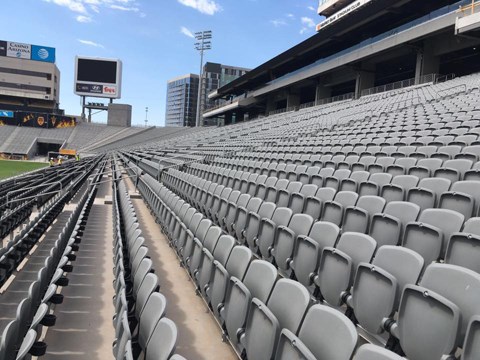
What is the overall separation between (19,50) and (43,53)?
3303 mm

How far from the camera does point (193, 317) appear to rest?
332cm

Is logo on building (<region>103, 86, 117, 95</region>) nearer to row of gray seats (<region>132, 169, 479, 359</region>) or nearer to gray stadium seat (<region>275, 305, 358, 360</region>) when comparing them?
row of gray seats (<region>132, 169, 479, 359</region>)

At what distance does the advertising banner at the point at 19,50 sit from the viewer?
6019cm

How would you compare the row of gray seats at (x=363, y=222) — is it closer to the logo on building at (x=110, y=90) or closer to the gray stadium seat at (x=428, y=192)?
the gray stadium seat at (x=428, y=192)

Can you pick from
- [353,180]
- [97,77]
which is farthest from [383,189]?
[97,77]

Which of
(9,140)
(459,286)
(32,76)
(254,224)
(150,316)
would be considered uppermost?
(32,76)

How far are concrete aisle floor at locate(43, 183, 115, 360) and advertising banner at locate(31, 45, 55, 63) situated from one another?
65611mm

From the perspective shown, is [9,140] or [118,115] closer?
[9,140]

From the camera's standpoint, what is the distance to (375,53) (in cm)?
2191

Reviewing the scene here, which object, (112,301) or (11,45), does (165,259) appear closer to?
(112,301)

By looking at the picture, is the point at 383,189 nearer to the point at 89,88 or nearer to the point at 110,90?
the point at 110,90

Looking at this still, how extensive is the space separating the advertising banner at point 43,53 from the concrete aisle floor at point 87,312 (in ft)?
215

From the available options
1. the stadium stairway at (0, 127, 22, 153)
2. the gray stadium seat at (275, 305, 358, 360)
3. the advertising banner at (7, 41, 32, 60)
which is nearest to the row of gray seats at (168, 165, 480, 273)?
the gray stadium seat at (275, 305, 358, 360)

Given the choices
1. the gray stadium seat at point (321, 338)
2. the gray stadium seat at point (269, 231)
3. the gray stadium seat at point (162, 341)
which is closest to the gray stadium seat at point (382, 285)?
the gray stadium seat at point (321, 338)
